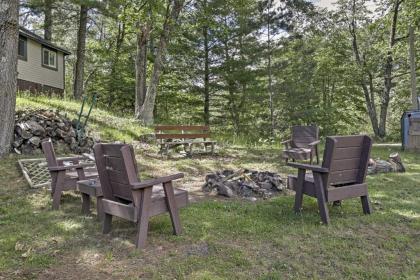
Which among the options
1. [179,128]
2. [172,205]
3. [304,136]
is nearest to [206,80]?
[179,128]

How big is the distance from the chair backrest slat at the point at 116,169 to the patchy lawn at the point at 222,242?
439mm

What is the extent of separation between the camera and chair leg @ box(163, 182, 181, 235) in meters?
2.98

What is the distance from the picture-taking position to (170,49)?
1603 centimetres

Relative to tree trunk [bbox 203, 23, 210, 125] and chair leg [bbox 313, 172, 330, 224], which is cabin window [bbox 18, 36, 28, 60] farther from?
chair leg [bbox 313, 172, 330, 224]

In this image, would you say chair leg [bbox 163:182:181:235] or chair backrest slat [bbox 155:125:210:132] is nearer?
chair leg [bbox 163:182:181:235]

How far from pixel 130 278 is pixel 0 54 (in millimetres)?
5518

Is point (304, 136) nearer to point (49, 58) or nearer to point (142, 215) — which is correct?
point (142, 215)

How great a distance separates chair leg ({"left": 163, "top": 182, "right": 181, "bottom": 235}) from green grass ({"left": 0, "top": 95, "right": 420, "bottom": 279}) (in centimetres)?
9

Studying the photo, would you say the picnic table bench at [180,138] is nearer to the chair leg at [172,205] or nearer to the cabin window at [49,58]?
the chair leg at [172,205]

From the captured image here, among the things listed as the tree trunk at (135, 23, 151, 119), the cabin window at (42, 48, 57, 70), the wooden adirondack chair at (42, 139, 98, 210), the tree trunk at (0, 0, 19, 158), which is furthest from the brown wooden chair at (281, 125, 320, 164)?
the cabin window at (42, 48, 57, 70)

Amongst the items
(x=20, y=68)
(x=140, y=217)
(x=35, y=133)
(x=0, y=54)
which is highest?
(x=20, y=68)

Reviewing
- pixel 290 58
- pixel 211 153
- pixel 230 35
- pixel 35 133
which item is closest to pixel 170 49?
pixel 230 35

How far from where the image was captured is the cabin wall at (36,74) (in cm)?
1399

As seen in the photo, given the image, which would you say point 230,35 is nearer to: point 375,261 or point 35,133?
point 35,133
